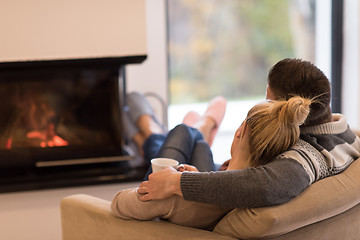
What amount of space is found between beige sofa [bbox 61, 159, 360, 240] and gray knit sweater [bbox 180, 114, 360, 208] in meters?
0.03

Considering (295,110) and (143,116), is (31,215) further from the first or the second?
(295,110)

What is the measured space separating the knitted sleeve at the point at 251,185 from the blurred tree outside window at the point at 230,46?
262cm

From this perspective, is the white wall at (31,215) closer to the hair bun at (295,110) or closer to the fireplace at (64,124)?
the fireplace at (64,124)

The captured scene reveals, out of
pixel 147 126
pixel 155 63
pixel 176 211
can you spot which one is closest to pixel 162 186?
pixel 176 211

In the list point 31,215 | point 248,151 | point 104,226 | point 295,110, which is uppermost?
point 295,110

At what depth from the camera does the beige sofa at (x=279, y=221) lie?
1.46m

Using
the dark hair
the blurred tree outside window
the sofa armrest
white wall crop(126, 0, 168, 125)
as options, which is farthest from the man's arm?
the blurred tree outside window

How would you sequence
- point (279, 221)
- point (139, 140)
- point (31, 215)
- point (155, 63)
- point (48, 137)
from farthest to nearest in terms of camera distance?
1. point (155, 63)
2. point (139, 140)
3. point (48, 137)
4. point (31, 215)
5. point (279, 221)

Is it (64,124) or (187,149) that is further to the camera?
(64,124)

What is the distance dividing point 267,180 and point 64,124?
1.67 meters

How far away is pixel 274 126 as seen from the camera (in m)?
1.55

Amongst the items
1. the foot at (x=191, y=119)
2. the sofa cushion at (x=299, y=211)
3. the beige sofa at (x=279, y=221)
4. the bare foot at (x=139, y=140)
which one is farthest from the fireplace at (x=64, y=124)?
the sofa cushion at (x=299, y=211)

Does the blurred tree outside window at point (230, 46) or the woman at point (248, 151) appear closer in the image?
the woman at point (248, 151)

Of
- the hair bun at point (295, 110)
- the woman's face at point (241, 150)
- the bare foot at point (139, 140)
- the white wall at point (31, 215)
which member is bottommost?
the white wall at point (31, 215)
